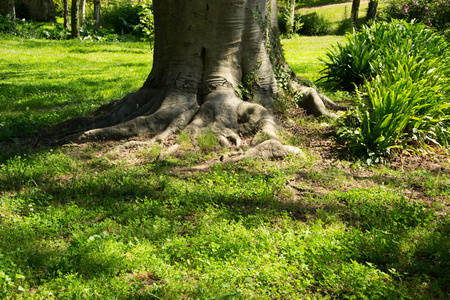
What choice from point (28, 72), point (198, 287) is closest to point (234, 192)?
point (198, 287)

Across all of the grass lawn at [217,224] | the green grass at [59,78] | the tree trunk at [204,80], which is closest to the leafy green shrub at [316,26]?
the green grass at [59,78]

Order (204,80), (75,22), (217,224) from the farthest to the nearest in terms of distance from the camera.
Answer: (75,22)
(204,80)
(217,224)

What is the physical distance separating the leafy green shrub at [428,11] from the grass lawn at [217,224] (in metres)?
22.0

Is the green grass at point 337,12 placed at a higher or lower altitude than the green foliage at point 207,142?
higher

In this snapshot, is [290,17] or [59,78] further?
[290,17]

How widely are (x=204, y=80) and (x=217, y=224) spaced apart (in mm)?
3587

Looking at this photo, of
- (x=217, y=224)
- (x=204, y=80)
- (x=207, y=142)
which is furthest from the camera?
(x=204, y=80)

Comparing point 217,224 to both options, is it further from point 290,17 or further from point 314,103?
point 290,17

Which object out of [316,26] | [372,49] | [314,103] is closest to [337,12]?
[316,26]

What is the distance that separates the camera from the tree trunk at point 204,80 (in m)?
6.46

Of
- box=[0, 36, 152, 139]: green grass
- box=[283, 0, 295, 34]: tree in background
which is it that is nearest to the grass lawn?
box=[0, 36, 152, 139]: green grass

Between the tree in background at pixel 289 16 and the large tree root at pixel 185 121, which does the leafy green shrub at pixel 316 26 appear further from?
the large tree root at pixel 185 121

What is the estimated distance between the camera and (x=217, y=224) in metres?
4.03

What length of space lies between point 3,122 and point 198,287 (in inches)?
240
